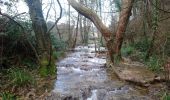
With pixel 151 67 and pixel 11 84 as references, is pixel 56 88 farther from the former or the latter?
pixel 151 67

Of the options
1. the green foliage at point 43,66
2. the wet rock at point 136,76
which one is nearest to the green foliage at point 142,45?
the wet rock at point 136,76

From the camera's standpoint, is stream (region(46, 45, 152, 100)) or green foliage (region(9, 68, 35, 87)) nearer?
stream (region(46, 45, 152, 100))

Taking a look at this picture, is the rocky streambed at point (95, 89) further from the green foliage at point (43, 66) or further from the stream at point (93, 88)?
the green foliage at point (43, 66)

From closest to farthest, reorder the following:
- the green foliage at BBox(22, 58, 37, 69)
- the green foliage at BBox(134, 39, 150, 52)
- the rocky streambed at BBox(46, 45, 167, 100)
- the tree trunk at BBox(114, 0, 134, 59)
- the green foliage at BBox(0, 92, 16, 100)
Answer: the green foliage at BBox(0, 92, 16, 100) → the rocky streambed at BBox(46, 45, 167, 100) → the green foliage at BBox(22, 58, 37, 69) → the tree trunk at BBox(114, 0, 134, 59) → the green foliage at BBox(134, 39, 150, 52)

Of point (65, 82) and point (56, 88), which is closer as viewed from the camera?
point (56, 88)

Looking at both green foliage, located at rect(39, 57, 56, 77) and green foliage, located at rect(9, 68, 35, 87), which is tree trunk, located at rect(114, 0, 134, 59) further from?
green foliage, located at rect(9, 68, 35, 87)

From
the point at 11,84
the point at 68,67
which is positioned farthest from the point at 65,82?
the point at 68,67

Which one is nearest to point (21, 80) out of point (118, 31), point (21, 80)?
point (21, 80)

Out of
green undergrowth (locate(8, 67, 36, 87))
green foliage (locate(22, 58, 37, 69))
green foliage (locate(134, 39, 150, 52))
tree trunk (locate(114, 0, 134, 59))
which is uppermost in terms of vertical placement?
tree trunk (locate(114, 0, 134, 59))

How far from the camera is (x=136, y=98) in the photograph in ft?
23.0

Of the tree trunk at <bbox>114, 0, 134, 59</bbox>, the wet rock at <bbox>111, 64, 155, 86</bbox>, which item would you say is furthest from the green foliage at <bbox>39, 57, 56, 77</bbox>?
the tree trunk at <bbox>114, 0, 134, 59</bbox>

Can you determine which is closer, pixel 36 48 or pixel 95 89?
pixel 95 89

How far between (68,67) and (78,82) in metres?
3.64

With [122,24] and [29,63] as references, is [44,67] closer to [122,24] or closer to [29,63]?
[29,63]
